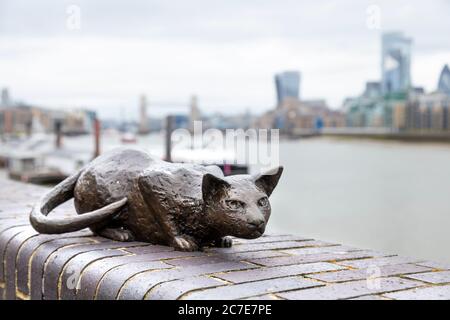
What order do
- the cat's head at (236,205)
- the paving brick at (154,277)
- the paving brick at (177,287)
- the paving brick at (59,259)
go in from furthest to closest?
the paving brick at (59,259)
the cat's head at (236,205)
the paving brick at (154,277)
the paving brick at (177,287)

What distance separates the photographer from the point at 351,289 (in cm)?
320

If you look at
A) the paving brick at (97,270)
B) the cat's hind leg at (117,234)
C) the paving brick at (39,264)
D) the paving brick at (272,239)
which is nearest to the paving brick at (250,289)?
the paving brick at (97,270)

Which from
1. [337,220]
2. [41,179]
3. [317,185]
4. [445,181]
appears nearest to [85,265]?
[337,220]

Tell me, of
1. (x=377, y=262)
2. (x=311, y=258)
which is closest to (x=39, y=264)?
(x=311, y=258)

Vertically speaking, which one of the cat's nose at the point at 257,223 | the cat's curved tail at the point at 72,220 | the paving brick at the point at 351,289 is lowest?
the paving brick at the point at 351,289

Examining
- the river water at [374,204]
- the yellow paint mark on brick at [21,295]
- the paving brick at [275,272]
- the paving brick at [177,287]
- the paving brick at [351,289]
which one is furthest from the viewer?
the river water at [374,204]

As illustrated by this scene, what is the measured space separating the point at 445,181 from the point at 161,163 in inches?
1313

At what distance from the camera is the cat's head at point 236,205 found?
3754mm

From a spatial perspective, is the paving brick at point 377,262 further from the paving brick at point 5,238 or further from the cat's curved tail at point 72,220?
the paving brick at point 5,238

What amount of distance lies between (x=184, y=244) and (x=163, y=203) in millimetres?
318

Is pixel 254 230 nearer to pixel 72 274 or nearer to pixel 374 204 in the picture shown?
pixel 72 274

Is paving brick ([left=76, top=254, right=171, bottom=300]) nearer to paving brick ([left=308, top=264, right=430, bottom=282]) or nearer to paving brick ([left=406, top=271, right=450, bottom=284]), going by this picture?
paving brick ([left=308, top=264, right=430, bottom=282])

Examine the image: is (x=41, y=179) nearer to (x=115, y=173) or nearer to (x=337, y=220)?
(x=337, y=220)

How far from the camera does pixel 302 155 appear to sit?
58.0 m
